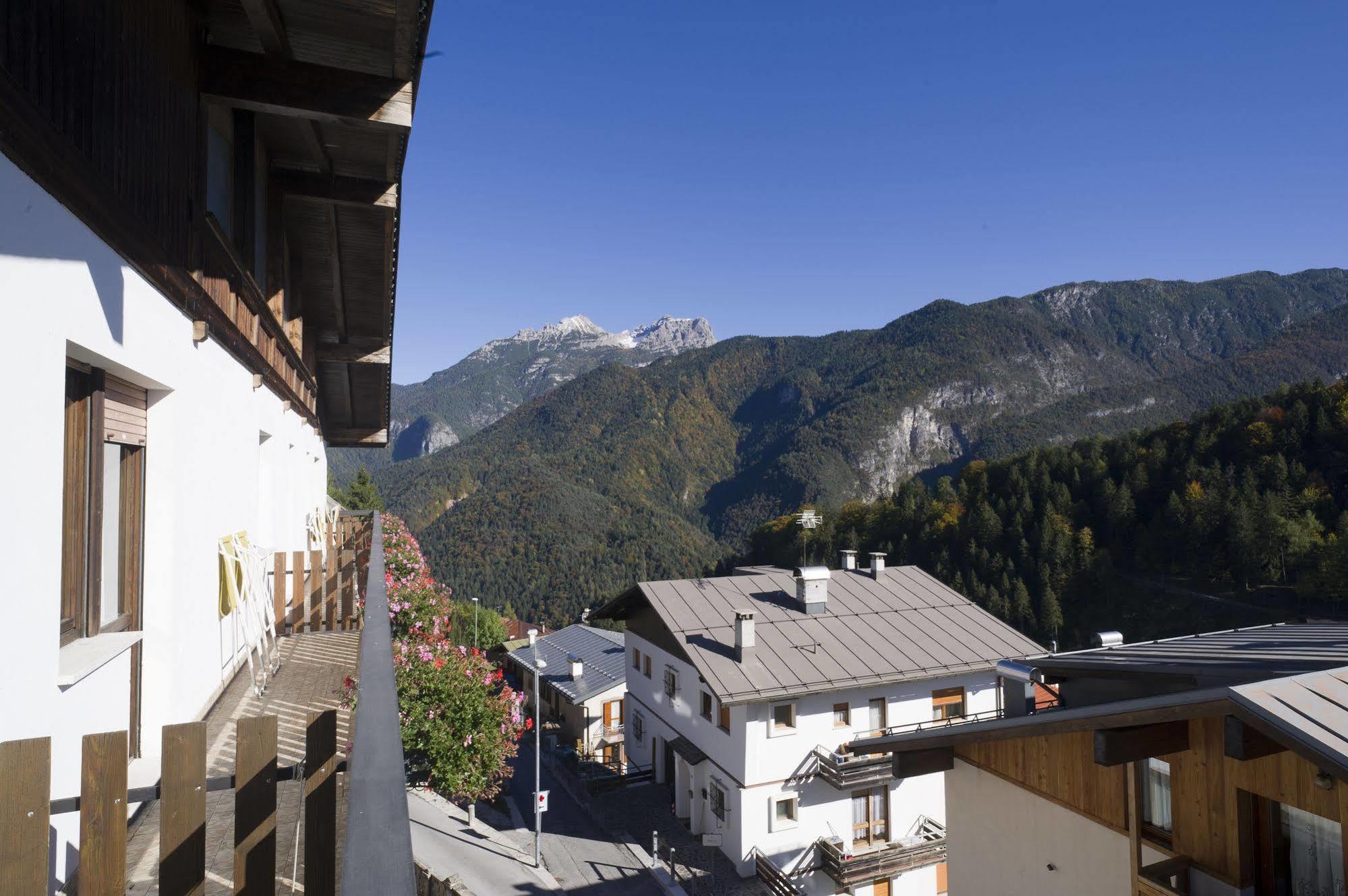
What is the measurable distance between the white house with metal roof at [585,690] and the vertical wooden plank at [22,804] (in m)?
24.6

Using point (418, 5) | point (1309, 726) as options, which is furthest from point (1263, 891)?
point (418, 5)

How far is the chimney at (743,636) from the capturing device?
1667 cm

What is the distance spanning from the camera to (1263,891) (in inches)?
182

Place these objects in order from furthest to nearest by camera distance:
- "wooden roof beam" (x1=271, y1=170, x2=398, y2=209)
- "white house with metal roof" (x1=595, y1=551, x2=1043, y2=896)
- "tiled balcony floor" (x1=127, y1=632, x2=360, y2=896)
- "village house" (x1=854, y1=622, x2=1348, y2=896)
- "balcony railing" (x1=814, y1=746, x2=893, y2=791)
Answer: "white house with metal roof" (x1=595, y1=551, x2=1043, y2=896)
"balcony railing" (x1=814, y1=746, x2=893, y2=791)
"wooden roof beam" (x1=271, y1=170, x2=398, y2=209)
"village house" (x1=854, y1=622, x2=1348, y2=896)
"tiled balcony floor" (x1=127, y1=632, x2=360, y2=896)

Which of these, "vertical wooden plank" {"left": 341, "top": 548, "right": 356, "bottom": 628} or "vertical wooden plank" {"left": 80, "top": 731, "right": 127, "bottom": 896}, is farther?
"vertical wooden plank" {"left": 341, "top": 548, "right": 356, "bottom": 628}

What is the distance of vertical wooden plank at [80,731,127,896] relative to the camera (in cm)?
127

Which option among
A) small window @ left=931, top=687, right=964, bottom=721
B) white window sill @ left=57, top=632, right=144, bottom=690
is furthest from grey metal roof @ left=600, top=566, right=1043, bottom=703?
white window sill @ left=57, top=632, right=144, bottom=690

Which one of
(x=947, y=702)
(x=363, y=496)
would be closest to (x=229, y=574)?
(x=947, y=702)

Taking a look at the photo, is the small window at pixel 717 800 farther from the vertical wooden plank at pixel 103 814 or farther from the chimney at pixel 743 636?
the vertical wooden plank at pixel 103 814

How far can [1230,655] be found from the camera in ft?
19.1

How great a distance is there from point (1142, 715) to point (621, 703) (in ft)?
85.1

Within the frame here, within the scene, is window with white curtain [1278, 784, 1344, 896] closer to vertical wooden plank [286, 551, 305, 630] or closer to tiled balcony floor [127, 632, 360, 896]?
tiled balcony floor [127, 632, 360, 896]

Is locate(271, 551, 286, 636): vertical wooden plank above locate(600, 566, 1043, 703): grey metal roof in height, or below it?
above

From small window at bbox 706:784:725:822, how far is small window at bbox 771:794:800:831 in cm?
119
